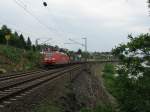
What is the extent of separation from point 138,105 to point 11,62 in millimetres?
43007

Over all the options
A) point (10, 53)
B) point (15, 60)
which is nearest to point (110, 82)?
point (15, 60)

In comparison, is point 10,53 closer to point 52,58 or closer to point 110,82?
point 52,58

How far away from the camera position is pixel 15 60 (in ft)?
185

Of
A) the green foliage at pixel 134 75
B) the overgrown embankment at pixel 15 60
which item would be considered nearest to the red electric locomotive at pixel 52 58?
the overgrown embankment at pixel 15 60

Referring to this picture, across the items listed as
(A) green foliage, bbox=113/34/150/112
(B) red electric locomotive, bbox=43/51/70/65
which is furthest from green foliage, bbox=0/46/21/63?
(A) green foliage, bbox=113/34/150/112

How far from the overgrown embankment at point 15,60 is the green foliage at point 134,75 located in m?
33.0

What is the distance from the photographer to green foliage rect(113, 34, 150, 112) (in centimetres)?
1231

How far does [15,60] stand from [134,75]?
147 feet

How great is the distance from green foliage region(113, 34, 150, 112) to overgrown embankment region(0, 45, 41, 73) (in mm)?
32994

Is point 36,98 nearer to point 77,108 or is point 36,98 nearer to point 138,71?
point 77,108

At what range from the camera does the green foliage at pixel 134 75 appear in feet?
40.4

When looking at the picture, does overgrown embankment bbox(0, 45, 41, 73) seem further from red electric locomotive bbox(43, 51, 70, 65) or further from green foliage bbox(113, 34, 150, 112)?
green foliage bbox(113, 34, 150, 112)

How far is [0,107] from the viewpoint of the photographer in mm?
14156

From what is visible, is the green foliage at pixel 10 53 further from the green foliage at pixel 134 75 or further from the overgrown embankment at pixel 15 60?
the green foliage at pixel 134 75
